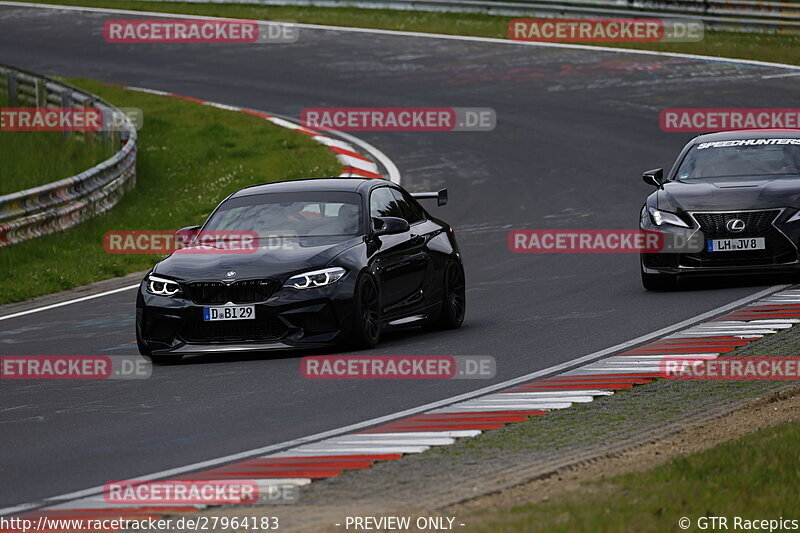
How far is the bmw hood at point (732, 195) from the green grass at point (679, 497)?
7.66m

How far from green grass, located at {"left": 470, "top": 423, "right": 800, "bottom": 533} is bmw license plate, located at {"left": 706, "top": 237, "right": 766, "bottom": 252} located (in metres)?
7.43

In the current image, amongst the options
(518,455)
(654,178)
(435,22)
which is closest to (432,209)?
(654,178)

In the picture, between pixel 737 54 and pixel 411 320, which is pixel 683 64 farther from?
pixel 411 320

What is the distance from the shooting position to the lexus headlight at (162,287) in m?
12.0

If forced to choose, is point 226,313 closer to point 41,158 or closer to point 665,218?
point 665,218

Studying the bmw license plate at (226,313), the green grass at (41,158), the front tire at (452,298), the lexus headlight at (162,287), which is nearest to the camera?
the bmw license plate at (226,313)

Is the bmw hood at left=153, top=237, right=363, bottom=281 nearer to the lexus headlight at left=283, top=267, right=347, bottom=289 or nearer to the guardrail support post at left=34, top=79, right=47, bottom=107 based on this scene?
the lexus headlight at left=283, top=267, right=347, bottom=289

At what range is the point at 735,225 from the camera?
583 inches

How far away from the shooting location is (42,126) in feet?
90.7

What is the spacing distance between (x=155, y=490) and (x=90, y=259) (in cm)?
1216

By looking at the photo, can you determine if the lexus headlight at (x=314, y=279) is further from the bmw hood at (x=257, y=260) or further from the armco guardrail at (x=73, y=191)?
the armco guardrail at (x=73, y=191)

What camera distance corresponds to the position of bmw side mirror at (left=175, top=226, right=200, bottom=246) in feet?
42.8

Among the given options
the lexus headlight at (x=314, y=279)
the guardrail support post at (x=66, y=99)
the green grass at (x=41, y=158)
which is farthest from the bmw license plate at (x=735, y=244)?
the guardrail support post at (x=66, y=99)

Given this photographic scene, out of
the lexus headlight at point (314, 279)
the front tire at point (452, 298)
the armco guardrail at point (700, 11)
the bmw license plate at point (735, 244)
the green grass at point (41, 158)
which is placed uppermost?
the armco guardrail at point (700, 11)
